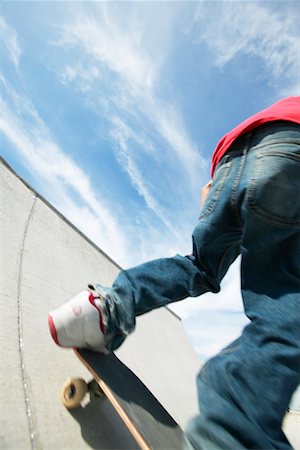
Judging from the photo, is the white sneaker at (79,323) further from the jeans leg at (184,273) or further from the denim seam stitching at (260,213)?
the denim seam stitching at (260,213)

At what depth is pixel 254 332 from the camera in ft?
3.14

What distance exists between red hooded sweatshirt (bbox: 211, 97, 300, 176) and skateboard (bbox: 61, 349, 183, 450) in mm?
1143

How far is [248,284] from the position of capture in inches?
45.6

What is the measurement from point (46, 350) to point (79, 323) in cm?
34

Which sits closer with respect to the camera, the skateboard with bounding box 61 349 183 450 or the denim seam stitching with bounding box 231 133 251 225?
the skateboard with bounding box 61 349 183 450

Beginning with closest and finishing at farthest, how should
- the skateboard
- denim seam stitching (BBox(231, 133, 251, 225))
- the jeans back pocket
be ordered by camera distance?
the skateboard → the jeans back pocket → denim seam stitching (BBox(231, 133, 251, 225))

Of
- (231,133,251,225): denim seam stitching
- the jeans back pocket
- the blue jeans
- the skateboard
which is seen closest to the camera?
the blue jeans

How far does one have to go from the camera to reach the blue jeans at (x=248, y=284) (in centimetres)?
79

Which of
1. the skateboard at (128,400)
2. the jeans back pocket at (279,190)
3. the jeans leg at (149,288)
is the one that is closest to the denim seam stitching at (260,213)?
the jeans back pocket at (279,190)

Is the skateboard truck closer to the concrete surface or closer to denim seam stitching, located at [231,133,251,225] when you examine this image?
the concrete surface

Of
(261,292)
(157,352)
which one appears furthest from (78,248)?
(261,292)

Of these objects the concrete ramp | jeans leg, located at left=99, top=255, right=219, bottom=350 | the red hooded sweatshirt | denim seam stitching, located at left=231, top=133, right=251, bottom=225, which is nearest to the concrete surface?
the concrete ramp

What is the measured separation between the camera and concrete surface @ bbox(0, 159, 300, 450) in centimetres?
105

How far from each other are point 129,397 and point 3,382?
0.49m
